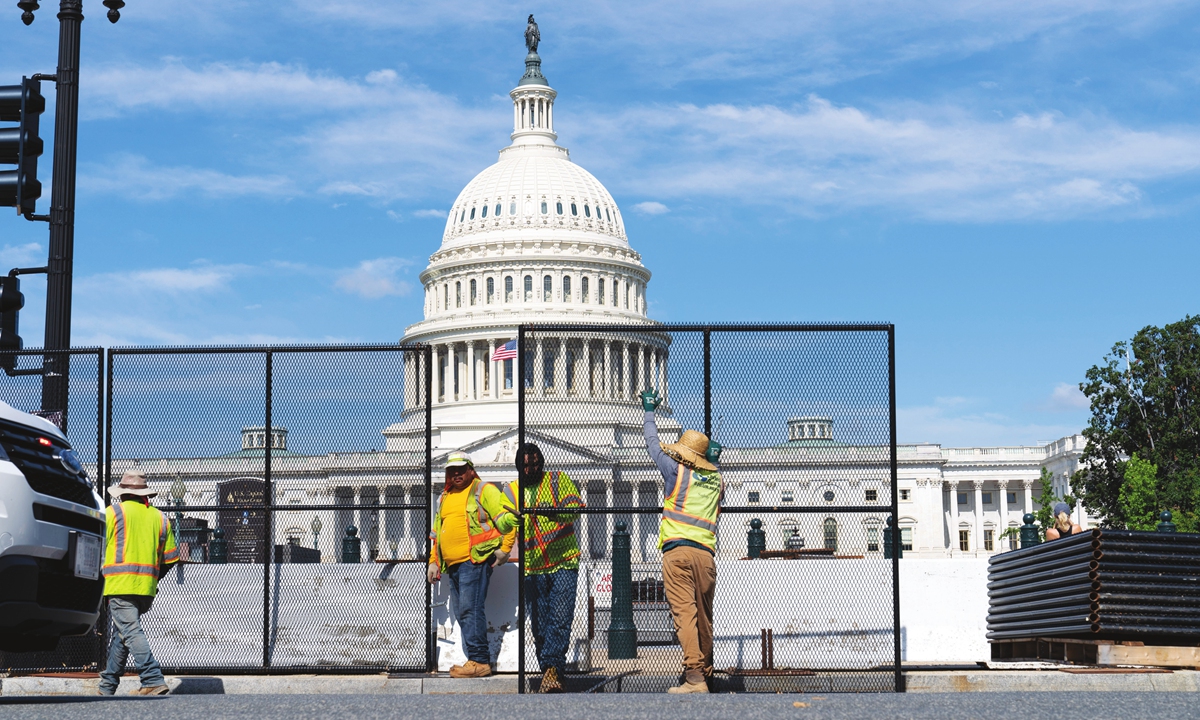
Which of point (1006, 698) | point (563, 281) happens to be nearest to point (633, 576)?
point (1006, 698)

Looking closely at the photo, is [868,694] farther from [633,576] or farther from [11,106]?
[11,106]

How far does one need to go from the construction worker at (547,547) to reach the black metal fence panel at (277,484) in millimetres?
1262

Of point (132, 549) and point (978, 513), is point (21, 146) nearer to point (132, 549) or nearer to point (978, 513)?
point (132, 549)

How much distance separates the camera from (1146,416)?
73.5 metres

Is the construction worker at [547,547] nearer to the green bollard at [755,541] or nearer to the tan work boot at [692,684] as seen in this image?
the tan work boot at [692,684]

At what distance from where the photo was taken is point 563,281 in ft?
385

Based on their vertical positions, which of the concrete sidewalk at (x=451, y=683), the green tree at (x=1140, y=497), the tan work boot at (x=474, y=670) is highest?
the green tree at (x=1140, y=497)

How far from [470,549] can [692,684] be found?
2.52m

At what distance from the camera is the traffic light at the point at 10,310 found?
1402 cm

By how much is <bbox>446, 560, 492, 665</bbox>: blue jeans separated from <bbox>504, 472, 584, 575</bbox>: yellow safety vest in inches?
23.3

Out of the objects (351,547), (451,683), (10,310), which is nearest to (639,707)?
(451,683)

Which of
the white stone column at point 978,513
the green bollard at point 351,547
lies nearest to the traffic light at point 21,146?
the green bollard at point 351,547

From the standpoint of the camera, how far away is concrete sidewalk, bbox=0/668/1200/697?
42.4 feet

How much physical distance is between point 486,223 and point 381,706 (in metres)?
109
